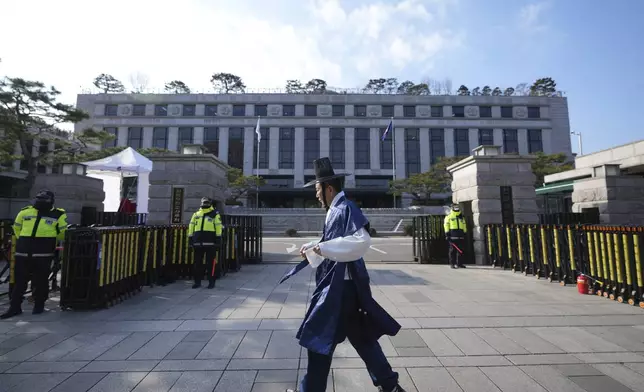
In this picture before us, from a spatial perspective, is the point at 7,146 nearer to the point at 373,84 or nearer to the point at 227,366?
the point at 227,366

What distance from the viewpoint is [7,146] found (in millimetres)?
21672

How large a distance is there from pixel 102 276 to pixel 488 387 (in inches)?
234

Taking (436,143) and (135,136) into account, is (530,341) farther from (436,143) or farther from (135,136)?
(135,136)

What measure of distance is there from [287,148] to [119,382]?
174 ft

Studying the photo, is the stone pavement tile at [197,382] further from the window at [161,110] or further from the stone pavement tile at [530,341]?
the window at [161,110]

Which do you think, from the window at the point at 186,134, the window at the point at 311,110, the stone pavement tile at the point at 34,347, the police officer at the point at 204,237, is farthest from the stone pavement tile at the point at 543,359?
the window at the point at 186,134

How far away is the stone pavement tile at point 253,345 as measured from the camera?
143 inches

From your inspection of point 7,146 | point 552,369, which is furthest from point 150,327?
point 7,146

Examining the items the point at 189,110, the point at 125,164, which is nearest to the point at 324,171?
the point at 125,164

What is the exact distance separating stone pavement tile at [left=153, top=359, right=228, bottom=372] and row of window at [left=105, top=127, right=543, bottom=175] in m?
50.8

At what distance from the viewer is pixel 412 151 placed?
181 feet

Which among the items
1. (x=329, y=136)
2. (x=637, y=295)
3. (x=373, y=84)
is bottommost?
(x=637, y=295)

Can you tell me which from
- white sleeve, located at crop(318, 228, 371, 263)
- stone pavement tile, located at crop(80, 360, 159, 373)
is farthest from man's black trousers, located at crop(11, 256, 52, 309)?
white sleeve, located at crop(318, 228, 371, 263)

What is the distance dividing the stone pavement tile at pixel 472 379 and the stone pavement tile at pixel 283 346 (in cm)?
166
